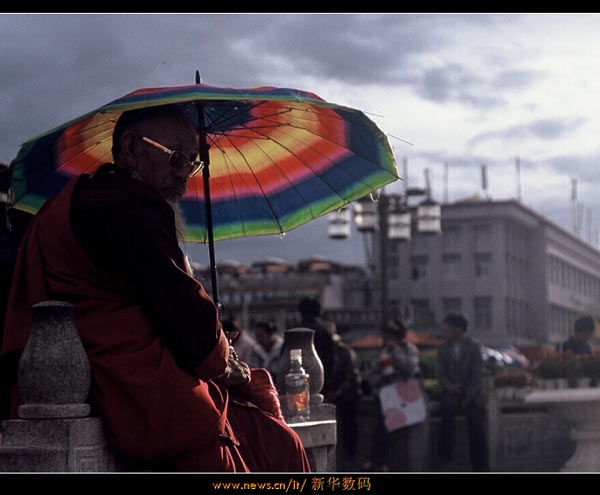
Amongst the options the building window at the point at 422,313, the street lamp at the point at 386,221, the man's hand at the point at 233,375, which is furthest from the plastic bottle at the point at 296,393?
the building window at the point at 422,313

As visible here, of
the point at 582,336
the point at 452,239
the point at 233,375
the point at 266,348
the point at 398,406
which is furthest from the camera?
the point at 452,239

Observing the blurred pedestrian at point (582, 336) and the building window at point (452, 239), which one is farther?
the building window at point (452, 239)

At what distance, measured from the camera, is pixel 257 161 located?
5465 millimetres

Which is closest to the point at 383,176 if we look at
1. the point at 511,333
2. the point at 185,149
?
the point at 185,149

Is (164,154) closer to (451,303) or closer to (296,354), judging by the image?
(296,354)

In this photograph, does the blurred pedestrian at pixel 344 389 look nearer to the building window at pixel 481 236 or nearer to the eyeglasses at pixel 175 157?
the eyeglasses at pixel 175 157

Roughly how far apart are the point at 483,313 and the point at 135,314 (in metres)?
67.7

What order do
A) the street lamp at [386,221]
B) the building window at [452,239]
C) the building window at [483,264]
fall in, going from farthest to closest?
the building window at [452,239] < the building window at [483,264] < the street lamp at [386,221]

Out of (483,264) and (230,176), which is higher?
(483,264)

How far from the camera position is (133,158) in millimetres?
3941

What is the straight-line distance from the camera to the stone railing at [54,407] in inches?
136

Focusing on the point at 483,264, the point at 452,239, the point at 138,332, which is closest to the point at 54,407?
the point at 138,332

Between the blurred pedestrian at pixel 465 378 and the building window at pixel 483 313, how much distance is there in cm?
5986

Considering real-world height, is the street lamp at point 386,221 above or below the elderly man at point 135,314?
above
